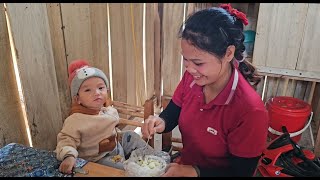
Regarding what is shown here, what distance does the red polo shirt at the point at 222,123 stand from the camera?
123 cm

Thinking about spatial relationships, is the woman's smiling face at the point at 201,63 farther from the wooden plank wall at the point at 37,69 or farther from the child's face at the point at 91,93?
the wooden plank wall at the point at 37,69

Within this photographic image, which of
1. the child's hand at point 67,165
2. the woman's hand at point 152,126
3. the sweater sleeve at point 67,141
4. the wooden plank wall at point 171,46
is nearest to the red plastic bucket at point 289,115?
the wooden plank wall at point 171,46

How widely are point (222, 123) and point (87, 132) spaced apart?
79 cm

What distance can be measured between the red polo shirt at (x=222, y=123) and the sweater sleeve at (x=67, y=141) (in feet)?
1.92

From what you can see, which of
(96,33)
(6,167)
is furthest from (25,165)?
(96,33)

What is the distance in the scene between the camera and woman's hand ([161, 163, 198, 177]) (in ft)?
3.80

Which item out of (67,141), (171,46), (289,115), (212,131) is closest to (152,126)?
(212,131)

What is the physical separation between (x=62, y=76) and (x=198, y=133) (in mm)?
1081

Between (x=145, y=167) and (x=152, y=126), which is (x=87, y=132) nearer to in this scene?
(x=152, y=126)

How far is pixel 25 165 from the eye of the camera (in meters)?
1.24

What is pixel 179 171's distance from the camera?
118 centimetres

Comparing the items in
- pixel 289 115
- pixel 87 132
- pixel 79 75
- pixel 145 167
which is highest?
pixel 79 75

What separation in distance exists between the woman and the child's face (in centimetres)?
36

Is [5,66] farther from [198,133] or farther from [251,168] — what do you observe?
[251,168]
